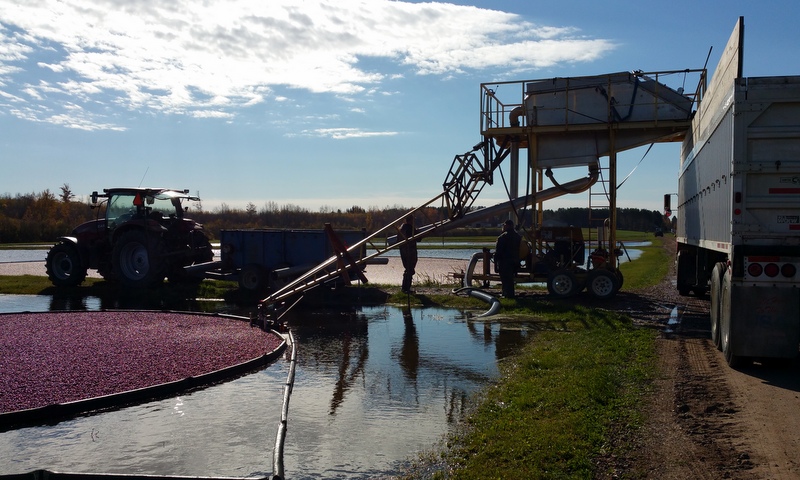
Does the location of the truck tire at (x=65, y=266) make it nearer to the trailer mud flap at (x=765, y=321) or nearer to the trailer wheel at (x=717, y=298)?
the trailer wheel at (x=717, y=298)

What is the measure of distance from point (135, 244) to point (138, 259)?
42cm

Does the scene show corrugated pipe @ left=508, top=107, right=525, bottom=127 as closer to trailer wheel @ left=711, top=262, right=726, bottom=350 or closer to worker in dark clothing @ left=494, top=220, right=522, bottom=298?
worker in dark clothing @ left=494, top=220, right=522, bottom=298

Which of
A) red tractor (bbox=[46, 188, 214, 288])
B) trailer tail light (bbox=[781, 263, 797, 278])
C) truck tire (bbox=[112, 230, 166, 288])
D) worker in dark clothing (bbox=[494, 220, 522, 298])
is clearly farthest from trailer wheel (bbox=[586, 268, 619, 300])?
truck tire (bbox=[112, 230, 166, 288])

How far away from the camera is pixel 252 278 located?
18.6 metres

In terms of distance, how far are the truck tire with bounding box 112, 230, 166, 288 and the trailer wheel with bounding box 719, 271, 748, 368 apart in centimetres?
1425

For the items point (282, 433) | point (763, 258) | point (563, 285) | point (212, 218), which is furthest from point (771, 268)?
point (212, 218)

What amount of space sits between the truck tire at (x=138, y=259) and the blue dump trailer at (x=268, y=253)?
48.0 inches

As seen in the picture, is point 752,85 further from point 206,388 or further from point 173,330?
point 173,330

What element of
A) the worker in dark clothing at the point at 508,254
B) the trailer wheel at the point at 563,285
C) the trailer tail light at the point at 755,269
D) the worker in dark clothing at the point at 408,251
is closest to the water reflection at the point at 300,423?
the trailer tail light at the point at 755,269

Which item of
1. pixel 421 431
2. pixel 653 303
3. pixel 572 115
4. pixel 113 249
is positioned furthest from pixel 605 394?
pixel 113 249

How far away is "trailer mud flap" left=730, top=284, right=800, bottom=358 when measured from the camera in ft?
28.7

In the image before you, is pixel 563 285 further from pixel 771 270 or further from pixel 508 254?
pixel 771 270

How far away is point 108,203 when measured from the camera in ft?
66.7

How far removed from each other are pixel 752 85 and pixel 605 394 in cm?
427
